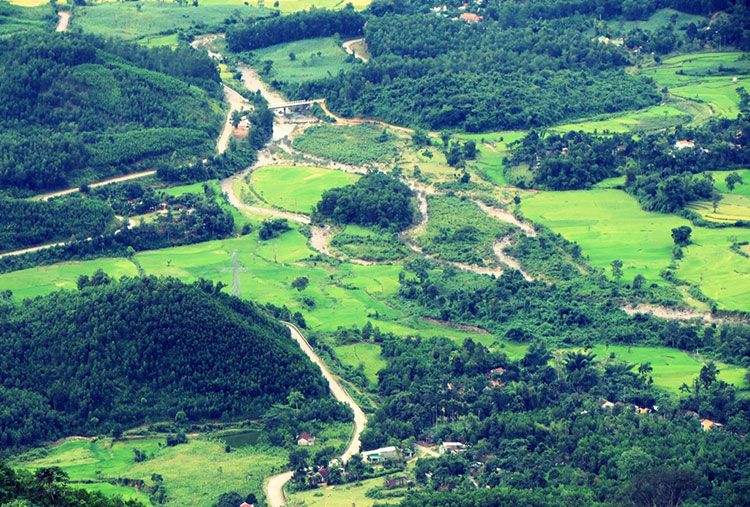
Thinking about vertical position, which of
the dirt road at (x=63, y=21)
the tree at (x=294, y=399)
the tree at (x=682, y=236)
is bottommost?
the tree at (x=294, y=399)

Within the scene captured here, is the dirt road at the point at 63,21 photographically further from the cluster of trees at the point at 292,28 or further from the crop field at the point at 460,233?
the crop field at the point at 460,233

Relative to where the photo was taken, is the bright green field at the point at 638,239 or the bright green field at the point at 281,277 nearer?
the bright green field at the point at 281,277

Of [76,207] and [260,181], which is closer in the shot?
[76,207]

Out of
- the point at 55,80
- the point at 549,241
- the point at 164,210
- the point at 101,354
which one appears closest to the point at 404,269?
the point at 549,241

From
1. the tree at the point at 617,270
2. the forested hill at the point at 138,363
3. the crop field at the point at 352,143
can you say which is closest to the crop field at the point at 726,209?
the tree at the point at 617,270

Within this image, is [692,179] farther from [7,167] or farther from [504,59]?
[7,167]

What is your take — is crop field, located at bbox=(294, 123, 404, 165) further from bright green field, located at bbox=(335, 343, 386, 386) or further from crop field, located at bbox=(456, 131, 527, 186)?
bright green field, located at bbox=(335, 343, 386, 386)

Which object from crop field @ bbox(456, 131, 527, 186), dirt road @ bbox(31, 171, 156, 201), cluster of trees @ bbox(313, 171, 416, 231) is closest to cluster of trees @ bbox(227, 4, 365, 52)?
crop field @ bbox(456, 131, 527, 186)

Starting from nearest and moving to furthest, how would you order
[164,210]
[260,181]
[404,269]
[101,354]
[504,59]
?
[101,354] < [404,269] < [164,210] < [260,181] < [504,59]
